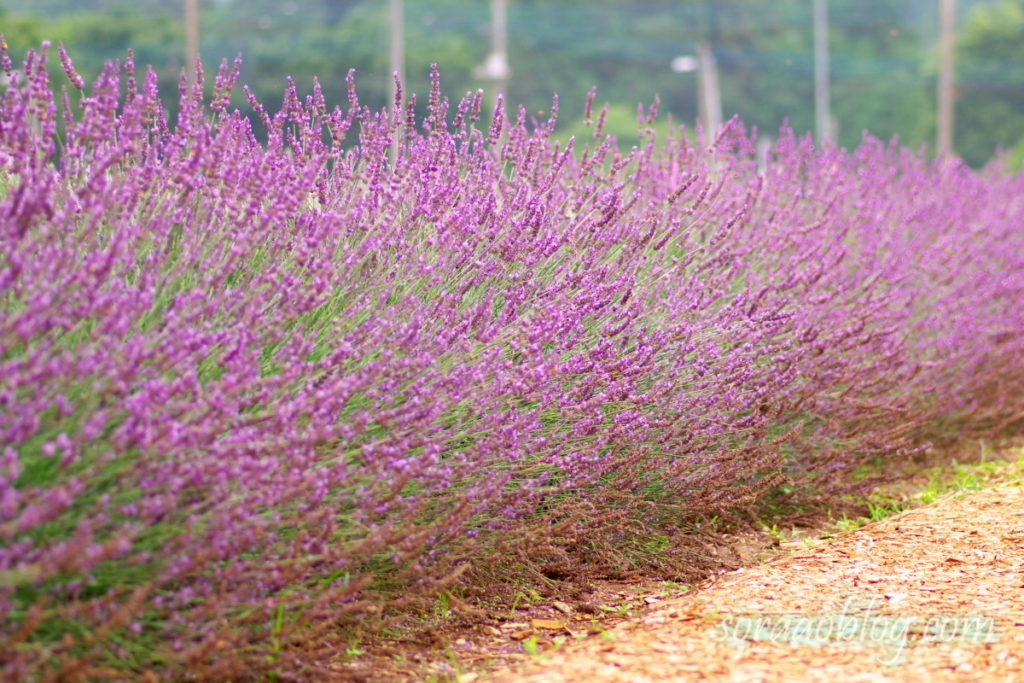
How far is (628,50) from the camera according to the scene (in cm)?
4097

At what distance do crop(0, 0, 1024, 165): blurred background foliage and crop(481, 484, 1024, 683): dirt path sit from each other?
28026 mm

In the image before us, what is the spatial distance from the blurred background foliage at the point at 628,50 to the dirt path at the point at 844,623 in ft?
91.9

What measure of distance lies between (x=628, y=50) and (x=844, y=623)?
3943 centimetres

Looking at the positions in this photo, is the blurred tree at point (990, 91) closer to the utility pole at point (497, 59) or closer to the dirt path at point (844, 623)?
the utility pole at point (497, 59)

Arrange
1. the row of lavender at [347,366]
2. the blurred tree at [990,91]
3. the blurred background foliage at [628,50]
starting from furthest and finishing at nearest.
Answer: the blurred tree at [990,91] < the blurred background foliage at [628,50] < the row of lavender at [347,366]

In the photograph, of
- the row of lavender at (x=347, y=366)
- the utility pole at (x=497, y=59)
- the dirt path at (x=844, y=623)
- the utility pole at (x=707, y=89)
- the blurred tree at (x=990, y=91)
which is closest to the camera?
the row of lavender at (x=347, y=366)

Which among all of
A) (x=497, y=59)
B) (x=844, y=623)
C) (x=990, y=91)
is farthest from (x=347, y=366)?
(x=990, y=91)

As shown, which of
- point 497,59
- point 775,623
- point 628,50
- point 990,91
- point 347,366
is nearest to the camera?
point 347,366

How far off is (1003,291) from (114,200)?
4910 millimetres

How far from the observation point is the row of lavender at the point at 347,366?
221 cm

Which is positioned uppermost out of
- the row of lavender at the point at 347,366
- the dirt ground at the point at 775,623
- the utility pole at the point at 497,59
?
the utility pole at the point at 497,59

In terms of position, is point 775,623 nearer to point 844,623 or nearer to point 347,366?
point 844,623

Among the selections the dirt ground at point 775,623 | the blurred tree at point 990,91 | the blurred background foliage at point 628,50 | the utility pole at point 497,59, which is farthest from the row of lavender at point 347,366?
the blurred tree at point 990,91

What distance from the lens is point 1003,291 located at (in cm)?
624
